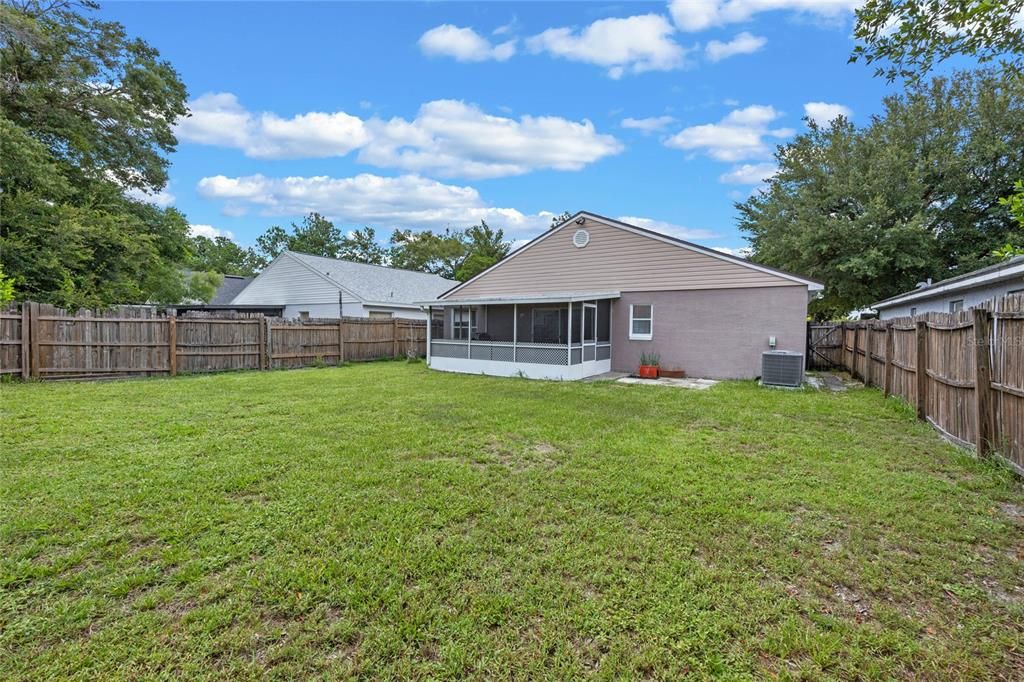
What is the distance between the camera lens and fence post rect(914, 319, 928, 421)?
6.45 metres

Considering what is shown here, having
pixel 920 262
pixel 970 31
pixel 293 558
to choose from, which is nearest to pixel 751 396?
pixel 970 31

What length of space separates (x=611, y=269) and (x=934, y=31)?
959 centimetres

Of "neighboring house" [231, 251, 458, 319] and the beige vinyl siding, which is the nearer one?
the beige vinyl siding

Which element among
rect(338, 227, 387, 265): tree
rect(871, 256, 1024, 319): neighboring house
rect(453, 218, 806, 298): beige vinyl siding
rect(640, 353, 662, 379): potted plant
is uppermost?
rect(338, 227, 387, 265): tree

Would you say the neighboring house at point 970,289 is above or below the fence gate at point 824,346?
above

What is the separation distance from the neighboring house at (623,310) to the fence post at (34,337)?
29.2 ft

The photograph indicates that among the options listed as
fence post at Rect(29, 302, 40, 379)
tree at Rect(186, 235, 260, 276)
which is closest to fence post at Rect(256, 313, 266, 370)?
fence post at Rect(29, 302, 40, 379)

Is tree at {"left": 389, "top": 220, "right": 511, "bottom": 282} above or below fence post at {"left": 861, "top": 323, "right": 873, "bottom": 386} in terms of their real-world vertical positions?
above

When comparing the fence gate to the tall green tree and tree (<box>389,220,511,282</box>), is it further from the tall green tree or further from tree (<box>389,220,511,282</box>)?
tree (<box>389,220,511,282</box>)

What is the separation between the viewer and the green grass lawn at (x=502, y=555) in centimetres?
213

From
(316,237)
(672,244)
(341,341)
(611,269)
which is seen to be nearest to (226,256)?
(316,237)

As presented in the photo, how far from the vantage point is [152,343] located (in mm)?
11328

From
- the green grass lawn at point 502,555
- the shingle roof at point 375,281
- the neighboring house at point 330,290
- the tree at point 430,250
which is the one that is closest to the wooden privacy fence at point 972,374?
the green grass lawn at point 502,555

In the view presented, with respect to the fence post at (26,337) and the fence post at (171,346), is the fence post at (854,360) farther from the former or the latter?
the fence post at (26,337)
